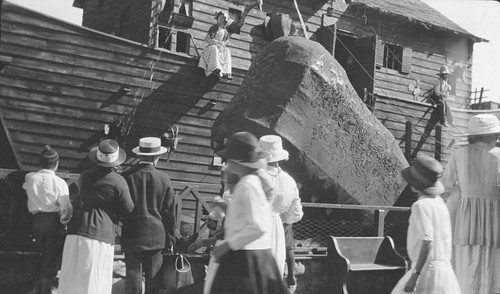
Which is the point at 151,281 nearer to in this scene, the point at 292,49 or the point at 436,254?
the point at 436,254

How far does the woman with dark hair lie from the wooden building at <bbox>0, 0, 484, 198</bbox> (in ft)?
22.3

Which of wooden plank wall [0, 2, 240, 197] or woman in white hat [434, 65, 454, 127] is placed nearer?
wooden plank wall [0, 2, 240, 197]

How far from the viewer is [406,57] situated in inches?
871

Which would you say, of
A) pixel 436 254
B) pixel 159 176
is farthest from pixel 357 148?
pixel 436 254

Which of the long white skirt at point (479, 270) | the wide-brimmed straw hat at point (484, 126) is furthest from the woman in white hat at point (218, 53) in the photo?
the long white skirt at point (479, 270)

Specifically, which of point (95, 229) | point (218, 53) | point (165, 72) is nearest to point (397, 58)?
point (218, 53)

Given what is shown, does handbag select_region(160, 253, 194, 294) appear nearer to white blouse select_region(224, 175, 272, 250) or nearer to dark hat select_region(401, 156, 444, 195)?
white blouse select_region(224, 175, 272, 250)

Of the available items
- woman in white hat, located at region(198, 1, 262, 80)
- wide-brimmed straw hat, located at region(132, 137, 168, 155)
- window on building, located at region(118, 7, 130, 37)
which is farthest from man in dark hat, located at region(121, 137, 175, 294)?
window on building, located at region(118, 7, 130, 37)

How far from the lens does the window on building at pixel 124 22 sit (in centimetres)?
1797

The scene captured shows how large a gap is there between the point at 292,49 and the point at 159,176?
15.3 feet

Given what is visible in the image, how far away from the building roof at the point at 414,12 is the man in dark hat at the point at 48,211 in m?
15.6

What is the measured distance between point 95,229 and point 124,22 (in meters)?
13.4

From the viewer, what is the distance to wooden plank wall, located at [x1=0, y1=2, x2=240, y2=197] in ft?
42.3

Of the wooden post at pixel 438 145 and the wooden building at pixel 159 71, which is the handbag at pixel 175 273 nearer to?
the wooden building at pixel 159 71
